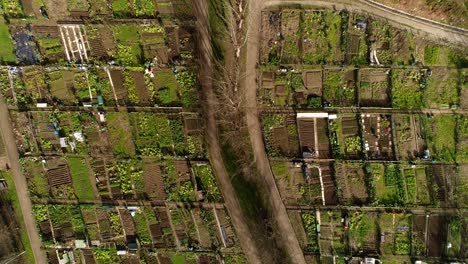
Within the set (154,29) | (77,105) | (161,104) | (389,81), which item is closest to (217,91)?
(161,104)

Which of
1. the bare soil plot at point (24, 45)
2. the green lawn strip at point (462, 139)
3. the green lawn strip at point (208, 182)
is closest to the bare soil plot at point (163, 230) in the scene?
the green lawn strip at point (208, 182)

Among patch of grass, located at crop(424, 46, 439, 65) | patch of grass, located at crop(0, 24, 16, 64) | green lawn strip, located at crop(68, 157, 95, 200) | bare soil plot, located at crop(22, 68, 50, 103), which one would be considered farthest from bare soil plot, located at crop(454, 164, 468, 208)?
patch of grass, located at crop(0, 24, 16, 64)

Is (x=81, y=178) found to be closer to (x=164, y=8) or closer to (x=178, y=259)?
(x=178, y=259)

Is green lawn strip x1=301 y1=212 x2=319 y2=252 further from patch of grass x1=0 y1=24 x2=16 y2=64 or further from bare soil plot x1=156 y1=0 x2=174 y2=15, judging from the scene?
patch of grass x1=0 y1=24 x2=16 y2=64

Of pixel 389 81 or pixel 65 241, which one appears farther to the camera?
pixel 65 241

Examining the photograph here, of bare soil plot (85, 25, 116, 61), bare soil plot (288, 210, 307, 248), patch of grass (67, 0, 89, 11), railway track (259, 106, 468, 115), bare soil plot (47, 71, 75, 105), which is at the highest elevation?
patch of grass (67, 0, 89, 11)

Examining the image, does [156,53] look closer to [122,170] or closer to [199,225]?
[122,170]
